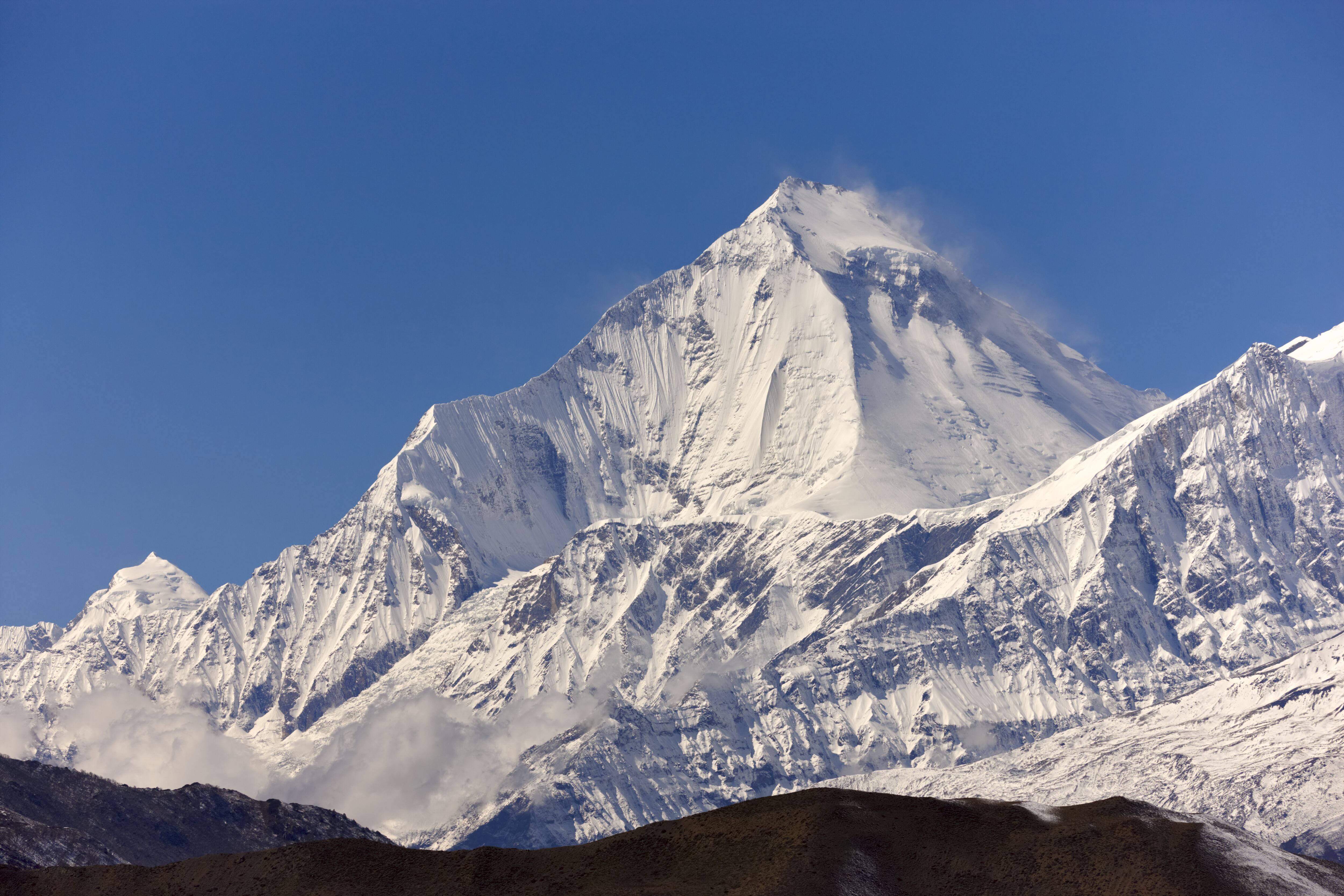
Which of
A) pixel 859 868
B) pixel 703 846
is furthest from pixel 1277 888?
pixel 703 846

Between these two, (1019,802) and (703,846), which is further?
(1019,802)

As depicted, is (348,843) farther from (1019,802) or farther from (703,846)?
(1019,802)

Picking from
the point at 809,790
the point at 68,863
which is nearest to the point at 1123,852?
the point at 809,790

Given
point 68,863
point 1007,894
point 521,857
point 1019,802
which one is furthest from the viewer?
point 68,863

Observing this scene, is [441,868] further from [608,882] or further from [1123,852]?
[1123,852]

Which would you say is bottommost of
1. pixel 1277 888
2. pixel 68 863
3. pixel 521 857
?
pixel 1277 888

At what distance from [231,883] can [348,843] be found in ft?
32.3

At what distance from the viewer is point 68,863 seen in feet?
647

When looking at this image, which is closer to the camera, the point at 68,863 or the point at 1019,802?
the point at 1019,802

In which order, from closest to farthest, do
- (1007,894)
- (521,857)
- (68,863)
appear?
(1007,894) < (521,857) < (68,863)

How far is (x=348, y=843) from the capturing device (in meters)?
137

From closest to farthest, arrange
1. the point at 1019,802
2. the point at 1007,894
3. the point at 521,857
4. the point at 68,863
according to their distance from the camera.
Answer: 1. the point at 1007,894
2. the point at 521,857
3. the point at 1019,802
4. the point at 68,863

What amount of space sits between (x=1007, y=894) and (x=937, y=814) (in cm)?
1127

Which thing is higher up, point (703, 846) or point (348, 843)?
point (348, 843)
